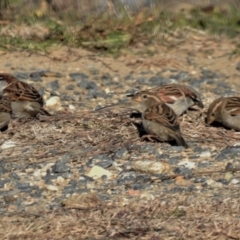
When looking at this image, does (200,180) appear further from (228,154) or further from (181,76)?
(181,76)

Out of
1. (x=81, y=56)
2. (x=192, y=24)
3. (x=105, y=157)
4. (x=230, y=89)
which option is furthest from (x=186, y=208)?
(x=192, y=24)

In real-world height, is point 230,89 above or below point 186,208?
below

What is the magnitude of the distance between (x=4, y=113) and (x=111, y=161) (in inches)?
67.9

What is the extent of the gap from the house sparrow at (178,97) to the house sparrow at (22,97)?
1.23m

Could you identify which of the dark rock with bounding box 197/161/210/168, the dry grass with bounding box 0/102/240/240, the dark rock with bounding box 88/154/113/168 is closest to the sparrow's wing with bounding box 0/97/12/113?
the dry grass with bounding box 0/102/240/240

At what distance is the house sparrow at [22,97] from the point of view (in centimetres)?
1019

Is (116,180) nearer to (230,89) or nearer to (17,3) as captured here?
(230,89)

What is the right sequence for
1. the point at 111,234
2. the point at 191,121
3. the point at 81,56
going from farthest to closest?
the point at 81,56, the point at 191,121, the point at 111,234

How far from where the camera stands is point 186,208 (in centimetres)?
710

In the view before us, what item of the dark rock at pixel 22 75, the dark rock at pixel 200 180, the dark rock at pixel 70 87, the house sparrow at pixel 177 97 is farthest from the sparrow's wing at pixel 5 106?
the dark rock at pixel 200 180

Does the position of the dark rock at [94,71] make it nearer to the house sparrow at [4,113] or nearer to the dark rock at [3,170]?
the house sparrow at [4,113]

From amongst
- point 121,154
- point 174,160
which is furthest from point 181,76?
point 174,160

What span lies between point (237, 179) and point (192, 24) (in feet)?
19.8

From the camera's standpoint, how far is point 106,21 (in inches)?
524
